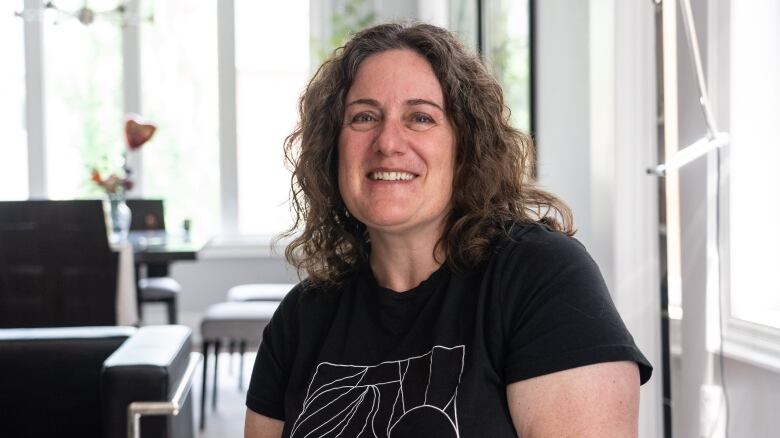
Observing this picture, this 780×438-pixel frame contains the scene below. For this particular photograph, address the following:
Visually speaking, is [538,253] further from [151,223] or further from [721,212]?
[151,223]

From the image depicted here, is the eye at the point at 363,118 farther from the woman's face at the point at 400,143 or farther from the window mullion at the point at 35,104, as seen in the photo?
the window mullion at the point at 35,104

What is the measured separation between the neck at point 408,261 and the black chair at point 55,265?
272 centimetres

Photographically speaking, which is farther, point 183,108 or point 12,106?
point 183,108

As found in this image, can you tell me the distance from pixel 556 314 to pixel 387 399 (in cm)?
25

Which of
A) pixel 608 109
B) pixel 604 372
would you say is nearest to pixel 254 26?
pixel 608 109

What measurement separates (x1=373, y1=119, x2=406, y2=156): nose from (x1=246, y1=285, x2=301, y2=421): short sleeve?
0.31 m

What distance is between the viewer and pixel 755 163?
1613 mm

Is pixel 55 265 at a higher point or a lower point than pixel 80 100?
lower

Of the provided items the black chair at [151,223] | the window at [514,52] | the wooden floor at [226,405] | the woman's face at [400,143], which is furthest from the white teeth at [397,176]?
the black chair at [151,223]

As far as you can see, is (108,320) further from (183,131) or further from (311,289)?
(183,131)

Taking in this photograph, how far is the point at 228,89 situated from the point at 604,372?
600cm

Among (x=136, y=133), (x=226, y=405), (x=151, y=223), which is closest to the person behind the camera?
(x=226, y=405)

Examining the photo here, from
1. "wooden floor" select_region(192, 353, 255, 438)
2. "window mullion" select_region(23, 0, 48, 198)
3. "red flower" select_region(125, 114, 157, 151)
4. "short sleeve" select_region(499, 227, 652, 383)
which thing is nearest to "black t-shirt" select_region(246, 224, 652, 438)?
"short sleeve" select_region(499, 227, 652, 383)

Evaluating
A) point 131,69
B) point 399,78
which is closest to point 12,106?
Result: point 131,69
